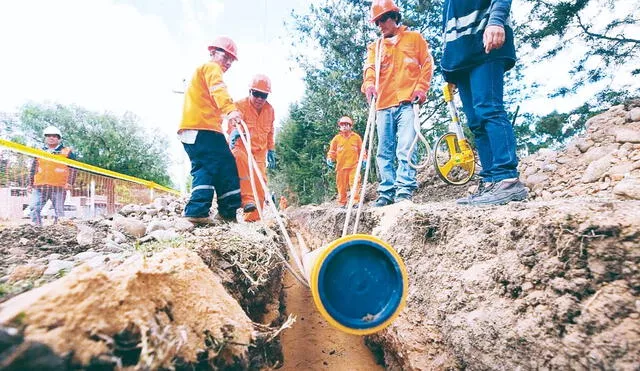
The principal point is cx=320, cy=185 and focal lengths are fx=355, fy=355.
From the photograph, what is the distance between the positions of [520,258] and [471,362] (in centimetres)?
51

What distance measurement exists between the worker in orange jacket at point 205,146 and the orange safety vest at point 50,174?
2862 millimetres

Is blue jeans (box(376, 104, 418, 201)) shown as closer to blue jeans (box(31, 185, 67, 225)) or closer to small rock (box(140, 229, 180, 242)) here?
small rock (box(140, 229, 180, 242))

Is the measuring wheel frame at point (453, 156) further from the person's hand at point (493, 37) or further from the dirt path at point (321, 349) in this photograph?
the dirt path at point (321, 349)

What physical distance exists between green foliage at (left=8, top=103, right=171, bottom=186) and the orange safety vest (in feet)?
73.2

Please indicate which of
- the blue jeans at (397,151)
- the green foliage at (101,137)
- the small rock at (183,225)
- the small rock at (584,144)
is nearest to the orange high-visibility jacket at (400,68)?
the blue jeans at (397,151)

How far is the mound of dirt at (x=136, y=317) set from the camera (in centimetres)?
71

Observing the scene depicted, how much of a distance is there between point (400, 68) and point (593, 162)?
231 centimetres

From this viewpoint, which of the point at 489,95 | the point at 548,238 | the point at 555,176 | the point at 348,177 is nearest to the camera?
the point at 548,238

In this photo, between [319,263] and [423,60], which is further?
[423,60]

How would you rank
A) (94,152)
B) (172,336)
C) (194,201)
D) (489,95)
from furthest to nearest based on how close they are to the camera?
(94,152), (194,201), (489,95), (172,336)

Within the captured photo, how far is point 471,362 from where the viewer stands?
157cm

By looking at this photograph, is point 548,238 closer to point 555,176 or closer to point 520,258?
point 520,258

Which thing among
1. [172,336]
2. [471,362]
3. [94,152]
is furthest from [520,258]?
[94,152]

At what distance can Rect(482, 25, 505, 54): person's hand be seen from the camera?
2355 mm
